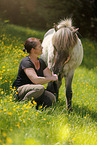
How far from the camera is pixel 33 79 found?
354 cm

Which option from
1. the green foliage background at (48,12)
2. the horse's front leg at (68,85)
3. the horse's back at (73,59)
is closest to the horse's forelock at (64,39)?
the horse's back at (73,59)

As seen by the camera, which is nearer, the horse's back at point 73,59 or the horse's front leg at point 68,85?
the horse's back at point 73,59

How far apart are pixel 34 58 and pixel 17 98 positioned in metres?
0.85

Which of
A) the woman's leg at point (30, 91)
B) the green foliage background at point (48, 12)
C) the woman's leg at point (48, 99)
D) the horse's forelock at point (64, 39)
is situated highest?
the green foliage background at point (48, 12)

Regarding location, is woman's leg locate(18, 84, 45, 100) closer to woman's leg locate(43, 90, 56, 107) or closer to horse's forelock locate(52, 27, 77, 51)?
woman's leg locate(43, 90, 56, 107)

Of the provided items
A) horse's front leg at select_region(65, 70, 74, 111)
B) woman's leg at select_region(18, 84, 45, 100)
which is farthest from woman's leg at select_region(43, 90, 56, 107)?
horse's front leg at select_region(65, 70, 74, 111)

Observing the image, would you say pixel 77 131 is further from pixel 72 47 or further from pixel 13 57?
pixel 13 57

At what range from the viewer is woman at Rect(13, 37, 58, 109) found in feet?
11.6

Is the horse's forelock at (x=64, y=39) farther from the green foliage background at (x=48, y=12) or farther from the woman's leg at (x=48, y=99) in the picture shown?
the green foliage background at (x=48, y=12)

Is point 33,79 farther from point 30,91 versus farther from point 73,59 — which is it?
point 73,59

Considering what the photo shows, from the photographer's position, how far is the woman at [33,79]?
3.54 meters

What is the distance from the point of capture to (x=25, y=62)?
A: 3.63m

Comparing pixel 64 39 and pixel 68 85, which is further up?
pixel 64 39

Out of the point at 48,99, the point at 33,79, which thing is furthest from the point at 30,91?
the point at 48,99
